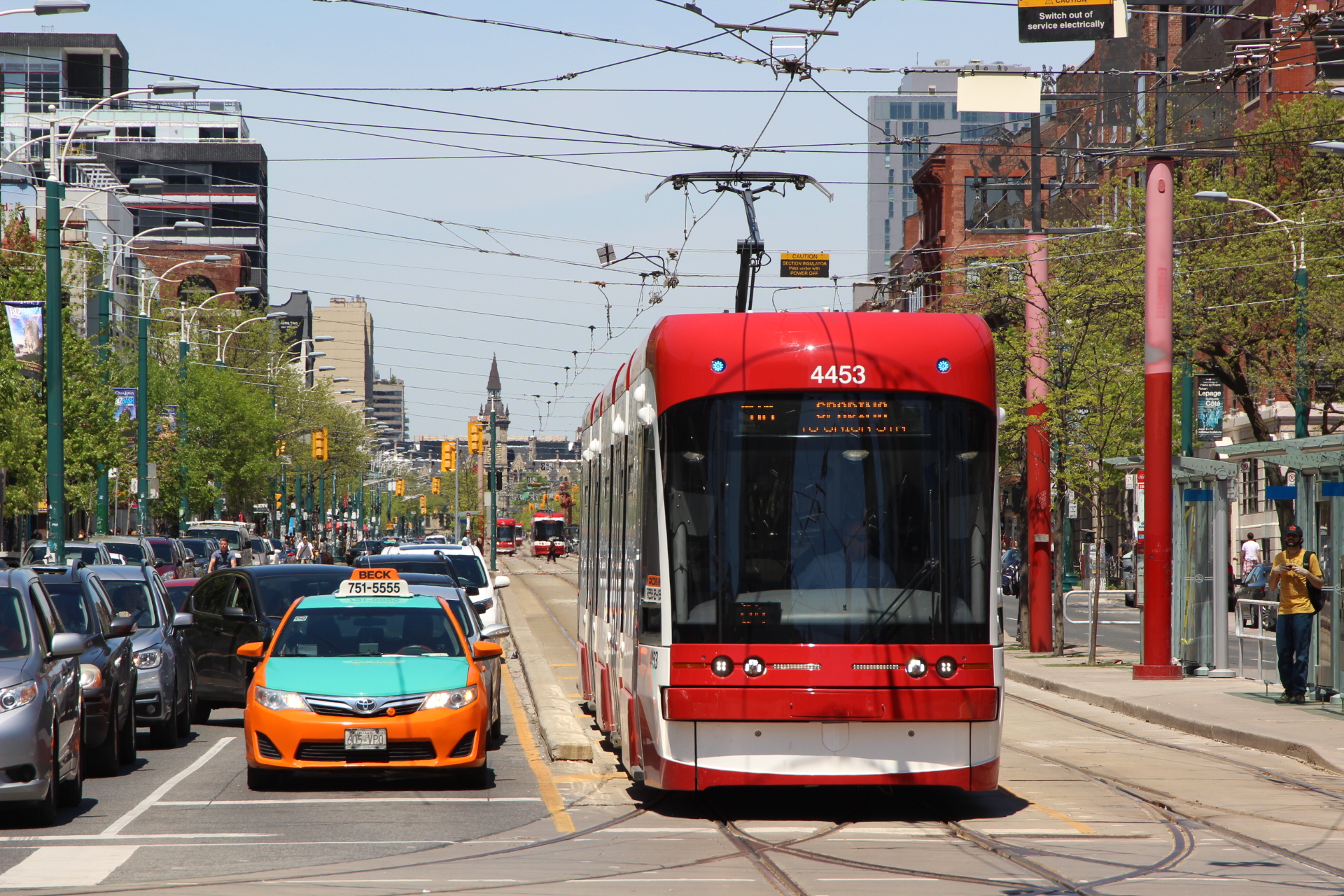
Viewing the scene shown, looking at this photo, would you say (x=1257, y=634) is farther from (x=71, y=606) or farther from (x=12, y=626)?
(x=12, y=626)

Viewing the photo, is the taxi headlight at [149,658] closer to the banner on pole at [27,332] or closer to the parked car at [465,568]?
the parked car at [465,568]

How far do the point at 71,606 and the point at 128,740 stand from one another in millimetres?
1261

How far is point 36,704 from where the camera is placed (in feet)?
36.2

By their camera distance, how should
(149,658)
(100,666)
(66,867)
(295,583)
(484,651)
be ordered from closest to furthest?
(66,867) < (100,666) < (484,651) < (149,658) < (295,583)

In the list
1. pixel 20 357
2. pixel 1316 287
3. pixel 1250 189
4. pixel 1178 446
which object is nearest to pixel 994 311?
pixel 1316 287

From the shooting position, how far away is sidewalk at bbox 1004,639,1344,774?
52.5ft

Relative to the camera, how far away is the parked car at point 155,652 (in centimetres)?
1599

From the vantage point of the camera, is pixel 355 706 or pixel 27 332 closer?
pixel 355 706

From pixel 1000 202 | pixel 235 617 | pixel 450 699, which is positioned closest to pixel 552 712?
pixel 235 617

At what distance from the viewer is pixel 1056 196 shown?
29.1 meters

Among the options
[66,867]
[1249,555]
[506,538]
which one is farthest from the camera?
[506,538]

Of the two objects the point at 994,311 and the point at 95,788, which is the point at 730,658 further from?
the point at 994,311

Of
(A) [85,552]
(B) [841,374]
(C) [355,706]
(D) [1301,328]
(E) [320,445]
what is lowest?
(C) [355,706]

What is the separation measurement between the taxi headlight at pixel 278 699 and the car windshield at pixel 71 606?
2495 mm
